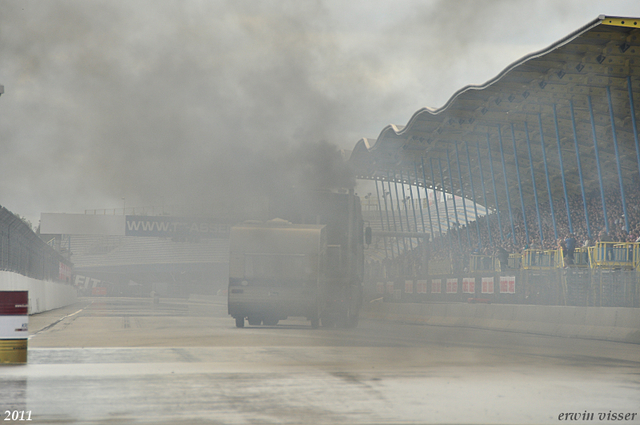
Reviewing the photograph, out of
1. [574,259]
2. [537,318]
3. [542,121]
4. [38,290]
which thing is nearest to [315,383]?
[537,318]

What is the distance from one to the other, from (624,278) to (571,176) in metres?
27.4

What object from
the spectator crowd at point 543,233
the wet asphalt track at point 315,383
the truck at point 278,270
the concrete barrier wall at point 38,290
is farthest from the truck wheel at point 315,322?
the concrete barrier wall at point 38,290

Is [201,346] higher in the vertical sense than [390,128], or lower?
lower

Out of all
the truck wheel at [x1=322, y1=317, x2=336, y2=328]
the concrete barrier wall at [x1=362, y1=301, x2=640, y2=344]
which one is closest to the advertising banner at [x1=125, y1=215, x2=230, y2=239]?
the concrete barrier wall at [x1=362, y1=301, x2=640, y2=344]

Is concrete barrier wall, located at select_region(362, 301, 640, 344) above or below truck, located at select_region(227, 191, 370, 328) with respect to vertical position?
below

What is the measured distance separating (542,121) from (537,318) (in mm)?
17272

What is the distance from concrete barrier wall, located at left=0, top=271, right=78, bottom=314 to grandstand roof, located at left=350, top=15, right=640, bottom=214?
1831 centimetres

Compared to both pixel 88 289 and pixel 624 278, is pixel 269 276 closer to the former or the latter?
pixel 624 278

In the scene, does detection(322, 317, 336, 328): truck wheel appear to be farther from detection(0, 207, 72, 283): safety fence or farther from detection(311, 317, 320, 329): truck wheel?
detection(0, 207, 72, 283): safety fence

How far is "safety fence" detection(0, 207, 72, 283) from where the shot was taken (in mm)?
30328

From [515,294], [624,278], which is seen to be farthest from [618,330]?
[515,294]

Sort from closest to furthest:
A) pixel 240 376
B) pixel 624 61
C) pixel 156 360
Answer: pixel 240 376 → pixel 156 360 → pixel 624 61

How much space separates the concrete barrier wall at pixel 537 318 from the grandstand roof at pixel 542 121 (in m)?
7.39

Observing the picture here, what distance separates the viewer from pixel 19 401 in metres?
8.06
